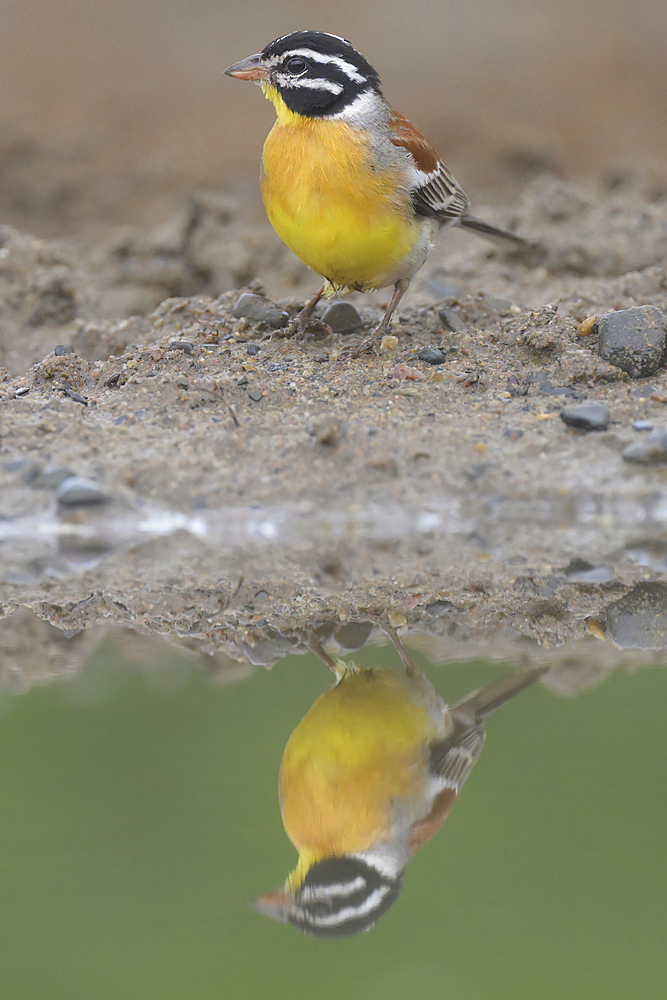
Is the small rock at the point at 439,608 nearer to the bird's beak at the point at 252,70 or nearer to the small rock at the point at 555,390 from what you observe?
the small rock at the point at 555,390

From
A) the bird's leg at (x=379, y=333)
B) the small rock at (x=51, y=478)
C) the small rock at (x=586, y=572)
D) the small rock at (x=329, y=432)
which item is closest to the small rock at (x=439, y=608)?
the small rock at (x=586, y=572)

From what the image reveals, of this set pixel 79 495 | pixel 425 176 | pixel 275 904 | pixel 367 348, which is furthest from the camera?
pixel 367 348

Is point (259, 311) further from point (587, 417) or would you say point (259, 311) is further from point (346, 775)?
point (346, 775)

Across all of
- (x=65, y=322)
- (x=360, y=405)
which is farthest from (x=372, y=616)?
(x=65, y=322)


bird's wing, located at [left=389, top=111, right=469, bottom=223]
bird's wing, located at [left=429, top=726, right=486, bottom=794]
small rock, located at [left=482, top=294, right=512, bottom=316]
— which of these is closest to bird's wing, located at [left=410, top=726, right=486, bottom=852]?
bird's wing, located at [left=429, top=726, right=486, bottom=794]

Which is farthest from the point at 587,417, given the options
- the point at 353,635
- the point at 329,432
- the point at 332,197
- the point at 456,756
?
the point at 456,756
